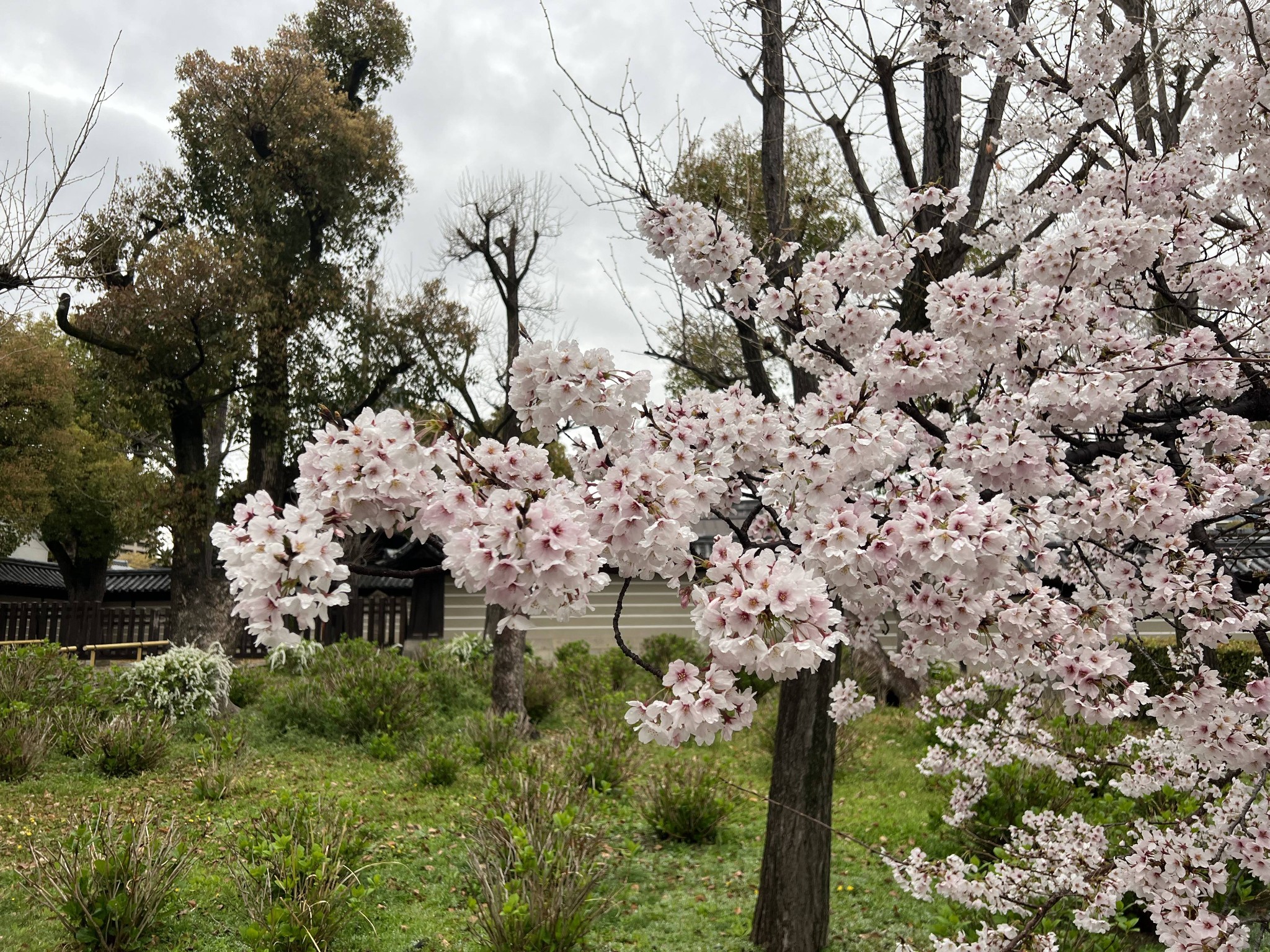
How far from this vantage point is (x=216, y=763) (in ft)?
20.1

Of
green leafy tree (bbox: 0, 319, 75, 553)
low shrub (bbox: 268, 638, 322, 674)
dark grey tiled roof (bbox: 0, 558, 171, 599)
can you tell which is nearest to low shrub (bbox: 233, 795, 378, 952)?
low shrub (bbox: 268, 638, 322, 674)

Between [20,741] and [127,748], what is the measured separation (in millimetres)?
692

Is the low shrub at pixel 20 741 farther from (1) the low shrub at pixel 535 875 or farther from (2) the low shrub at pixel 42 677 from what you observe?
(1) the low shrub at pixel 535 875

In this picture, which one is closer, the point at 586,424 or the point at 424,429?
the point at 424,429

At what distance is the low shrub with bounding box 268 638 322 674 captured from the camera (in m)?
11.5

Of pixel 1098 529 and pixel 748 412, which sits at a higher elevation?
pixel 748 412

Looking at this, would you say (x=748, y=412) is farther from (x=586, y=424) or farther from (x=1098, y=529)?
(x=1098, y=529)

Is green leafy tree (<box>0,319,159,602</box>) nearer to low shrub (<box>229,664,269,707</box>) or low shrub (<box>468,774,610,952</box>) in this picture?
low shrub (<box>229,664,269,707</box>)

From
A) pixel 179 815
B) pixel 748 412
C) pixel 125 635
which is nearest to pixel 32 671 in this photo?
pixel 179 815

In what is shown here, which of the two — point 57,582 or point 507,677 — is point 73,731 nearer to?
point 507,677

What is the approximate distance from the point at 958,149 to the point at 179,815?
6.32 m

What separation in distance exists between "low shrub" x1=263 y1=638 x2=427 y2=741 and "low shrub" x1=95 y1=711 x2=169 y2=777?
6.64 feet

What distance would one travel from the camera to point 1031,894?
3.48m

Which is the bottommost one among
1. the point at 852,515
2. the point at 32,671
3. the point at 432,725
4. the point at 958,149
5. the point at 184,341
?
the point at 432,725
